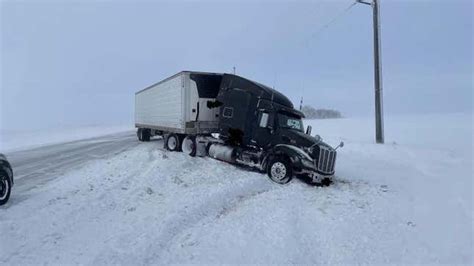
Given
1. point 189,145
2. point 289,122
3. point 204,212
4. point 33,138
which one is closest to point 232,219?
point 204,212

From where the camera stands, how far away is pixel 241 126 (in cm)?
1581

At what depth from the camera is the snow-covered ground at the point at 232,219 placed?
6.84 meters

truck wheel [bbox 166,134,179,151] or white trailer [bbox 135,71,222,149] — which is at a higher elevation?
white trailer [bbox 135,71,222,149]

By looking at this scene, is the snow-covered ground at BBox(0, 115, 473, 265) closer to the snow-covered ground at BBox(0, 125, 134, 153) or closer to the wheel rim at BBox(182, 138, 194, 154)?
the wheel rim at BBox(182, 138, 194, 154)

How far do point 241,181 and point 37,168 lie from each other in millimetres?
8513

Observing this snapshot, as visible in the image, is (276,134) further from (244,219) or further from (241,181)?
(244,219)

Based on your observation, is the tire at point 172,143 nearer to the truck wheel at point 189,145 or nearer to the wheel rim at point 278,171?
the truck wheel at point 189,145

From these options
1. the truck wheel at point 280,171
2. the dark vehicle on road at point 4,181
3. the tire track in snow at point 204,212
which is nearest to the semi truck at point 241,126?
the truck wheel at point 280,171

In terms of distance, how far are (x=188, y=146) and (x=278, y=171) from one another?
695 centimetres

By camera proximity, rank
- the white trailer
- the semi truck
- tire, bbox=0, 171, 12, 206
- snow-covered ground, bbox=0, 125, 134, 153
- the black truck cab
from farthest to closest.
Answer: snow-covered ground, bbox=0, 125, 134, 153, the white trailer, the semi truck, the black truck cab, tire, bbox=0, 171, 12, 206

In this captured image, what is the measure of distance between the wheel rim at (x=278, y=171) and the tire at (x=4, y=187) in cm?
737

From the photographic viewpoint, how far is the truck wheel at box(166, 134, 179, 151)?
1991cm

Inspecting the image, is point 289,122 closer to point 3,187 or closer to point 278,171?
point 278,171

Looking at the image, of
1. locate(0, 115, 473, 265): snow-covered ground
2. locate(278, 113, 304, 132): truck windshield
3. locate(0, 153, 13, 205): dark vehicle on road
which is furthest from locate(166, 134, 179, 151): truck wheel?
locate(0, 153, 13, 205): dark vehicle on road
